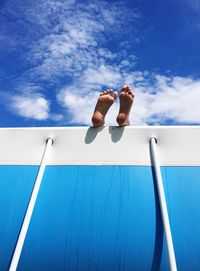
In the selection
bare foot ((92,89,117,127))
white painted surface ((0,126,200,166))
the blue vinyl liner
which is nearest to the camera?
the blue vinyl liner

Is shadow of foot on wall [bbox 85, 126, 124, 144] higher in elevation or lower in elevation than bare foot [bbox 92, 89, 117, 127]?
lower

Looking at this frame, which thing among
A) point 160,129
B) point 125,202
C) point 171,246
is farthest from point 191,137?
point 171,246

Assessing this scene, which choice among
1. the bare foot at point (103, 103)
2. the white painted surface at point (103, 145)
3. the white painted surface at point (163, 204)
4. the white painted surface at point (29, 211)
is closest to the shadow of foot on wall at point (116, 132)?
the white painted surface at point (103, 145)

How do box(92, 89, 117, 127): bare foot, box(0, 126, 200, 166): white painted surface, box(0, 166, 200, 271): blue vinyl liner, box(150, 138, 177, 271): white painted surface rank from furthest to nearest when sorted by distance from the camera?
1. box(92, 89, 117, 127): bare foot
2. box(0, 126, 200, 166): white painted surface
3. box(0, 166, 200, 271): blue vinyl liner
4. box(150, 138, 177, 271): white painted surface

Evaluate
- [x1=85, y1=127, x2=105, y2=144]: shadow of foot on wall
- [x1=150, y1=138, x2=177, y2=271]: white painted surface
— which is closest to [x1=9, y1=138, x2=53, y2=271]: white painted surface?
[x1=85, y1=127, x2=105, y2=144]: shadow of foot on wall

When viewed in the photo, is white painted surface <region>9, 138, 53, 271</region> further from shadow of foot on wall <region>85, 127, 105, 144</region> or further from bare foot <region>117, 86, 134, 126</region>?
bare foot <region>117, 86, 134, 126</region>

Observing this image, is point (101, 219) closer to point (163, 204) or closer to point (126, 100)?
point (163, 204)

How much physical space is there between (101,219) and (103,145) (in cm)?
50

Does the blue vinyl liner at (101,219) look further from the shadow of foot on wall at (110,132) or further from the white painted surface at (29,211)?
the shadow of foot on wall at (110,132)

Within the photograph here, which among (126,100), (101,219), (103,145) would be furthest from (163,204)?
(126,100)

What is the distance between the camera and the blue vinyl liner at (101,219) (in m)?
1.50

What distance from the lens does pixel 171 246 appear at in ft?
4.48

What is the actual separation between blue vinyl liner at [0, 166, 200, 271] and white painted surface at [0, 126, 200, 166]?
66 mm

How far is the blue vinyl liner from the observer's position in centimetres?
150
